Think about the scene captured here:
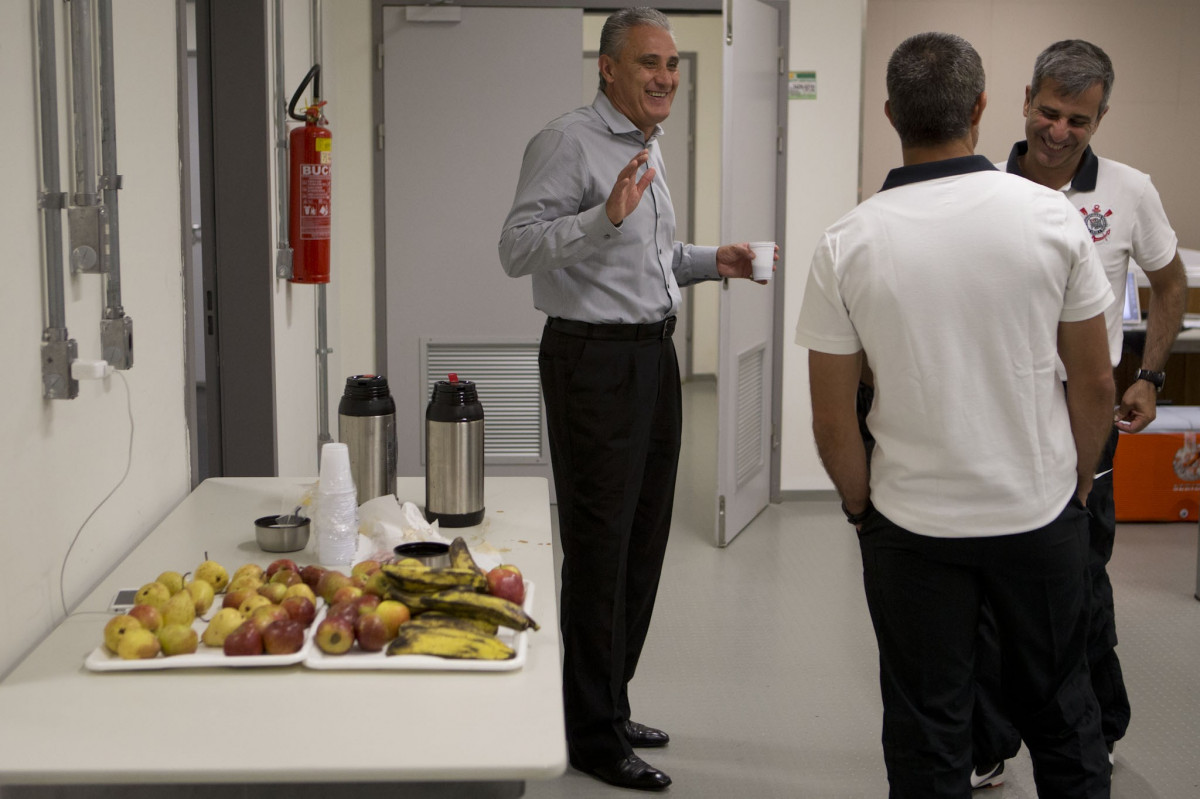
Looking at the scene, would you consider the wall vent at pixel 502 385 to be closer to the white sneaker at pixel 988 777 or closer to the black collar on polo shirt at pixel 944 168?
the white sneaker at pixel 988 777

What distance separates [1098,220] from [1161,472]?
2695 mm

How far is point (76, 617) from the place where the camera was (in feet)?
5.44

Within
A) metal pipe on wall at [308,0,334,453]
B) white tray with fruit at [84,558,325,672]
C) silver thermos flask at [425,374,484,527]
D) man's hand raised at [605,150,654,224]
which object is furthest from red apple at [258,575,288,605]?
metal pipe on wall at [308,0,334,453]

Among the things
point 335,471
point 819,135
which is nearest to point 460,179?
point 819,135

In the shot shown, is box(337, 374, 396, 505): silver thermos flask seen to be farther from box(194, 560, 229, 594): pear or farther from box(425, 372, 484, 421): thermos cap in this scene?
box(194, 560, 229, 594): pear

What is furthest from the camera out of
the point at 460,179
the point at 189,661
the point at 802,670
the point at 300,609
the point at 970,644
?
the point at 460,179

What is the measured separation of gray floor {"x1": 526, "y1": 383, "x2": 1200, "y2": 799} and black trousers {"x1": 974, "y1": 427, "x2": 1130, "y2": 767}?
133 mm

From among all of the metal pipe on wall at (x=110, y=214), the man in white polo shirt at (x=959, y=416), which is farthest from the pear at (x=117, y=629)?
the man in white polo shirt at (x=959, y=416)

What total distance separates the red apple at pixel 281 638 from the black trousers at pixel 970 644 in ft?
2.90

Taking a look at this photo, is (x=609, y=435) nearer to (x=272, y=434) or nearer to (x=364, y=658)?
(x=364, y=658)

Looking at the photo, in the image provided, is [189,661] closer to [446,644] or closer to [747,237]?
[446,644]

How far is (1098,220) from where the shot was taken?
2.38 m

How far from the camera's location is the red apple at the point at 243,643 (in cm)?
146

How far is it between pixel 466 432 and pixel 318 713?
792 mm
